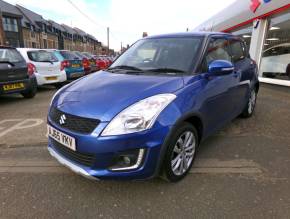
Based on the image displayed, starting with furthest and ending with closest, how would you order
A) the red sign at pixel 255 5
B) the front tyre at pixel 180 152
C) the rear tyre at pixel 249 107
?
the red sign at pixel 255 5 → the rear tyre at pixel 249 107 → the front tyre at pixel 180 152

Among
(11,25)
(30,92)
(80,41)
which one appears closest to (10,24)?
(11,25)

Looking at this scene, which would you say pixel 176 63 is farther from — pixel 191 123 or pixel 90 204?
pixel 90 204

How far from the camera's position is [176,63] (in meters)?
3.02

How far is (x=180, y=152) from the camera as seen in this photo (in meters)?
2.64

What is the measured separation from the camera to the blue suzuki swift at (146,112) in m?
2.17

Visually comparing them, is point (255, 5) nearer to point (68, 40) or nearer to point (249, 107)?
point (249, 107)

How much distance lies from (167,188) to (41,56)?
7.56 m

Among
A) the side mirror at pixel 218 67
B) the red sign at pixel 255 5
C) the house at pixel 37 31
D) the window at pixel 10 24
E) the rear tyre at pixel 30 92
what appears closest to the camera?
the side mirror at pixel 218 67

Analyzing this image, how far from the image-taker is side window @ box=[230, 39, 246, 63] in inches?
159

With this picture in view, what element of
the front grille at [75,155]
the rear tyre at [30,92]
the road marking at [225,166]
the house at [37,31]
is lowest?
the road marking at [225,166]

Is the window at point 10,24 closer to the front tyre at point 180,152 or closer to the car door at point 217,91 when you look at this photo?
the car door at point 217,91

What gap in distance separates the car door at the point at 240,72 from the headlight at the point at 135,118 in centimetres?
198

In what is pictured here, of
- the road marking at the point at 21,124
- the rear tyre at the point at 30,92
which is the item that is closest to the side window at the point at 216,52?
the road marking at the point at 21,124

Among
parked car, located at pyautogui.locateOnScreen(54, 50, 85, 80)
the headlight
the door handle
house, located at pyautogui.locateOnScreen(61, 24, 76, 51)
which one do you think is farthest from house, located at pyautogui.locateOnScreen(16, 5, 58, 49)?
the headlight
